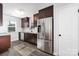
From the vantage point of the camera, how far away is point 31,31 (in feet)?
10.6

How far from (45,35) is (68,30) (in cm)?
74

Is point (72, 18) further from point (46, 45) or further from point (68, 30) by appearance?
point (46, 45)

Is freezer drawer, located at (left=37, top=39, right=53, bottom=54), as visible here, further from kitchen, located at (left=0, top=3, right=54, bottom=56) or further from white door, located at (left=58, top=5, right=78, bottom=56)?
white door, located at (left=58, top=5, right=78, bottom=56)

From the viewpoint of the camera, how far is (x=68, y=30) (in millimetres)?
1528

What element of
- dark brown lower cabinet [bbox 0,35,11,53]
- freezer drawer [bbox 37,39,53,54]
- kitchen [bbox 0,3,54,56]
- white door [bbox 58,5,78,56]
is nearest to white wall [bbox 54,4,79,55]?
white door [bbox 58,5,78,56]

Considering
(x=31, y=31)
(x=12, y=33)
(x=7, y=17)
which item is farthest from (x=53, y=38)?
(x=31, y=31)

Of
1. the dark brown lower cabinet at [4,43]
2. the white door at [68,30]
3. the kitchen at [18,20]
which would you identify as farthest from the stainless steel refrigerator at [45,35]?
the dark brown lower cabinet at [4,43]

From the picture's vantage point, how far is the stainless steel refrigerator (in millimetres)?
1906

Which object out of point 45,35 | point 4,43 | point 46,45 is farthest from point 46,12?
point 4,43

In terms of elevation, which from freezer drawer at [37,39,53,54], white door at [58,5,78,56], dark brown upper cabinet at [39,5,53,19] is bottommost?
freezer drawer at [37,39,53,54]

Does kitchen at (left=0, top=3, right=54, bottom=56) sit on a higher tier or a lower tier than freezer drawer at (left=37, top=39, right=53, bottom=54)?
higher

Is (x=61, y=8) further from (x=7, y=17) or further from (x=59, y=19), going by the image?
(x=7, y=17)

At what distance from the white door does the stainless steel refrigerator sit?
0.34m

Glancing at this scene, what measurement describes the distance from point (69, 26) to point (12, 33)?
1.54 m
